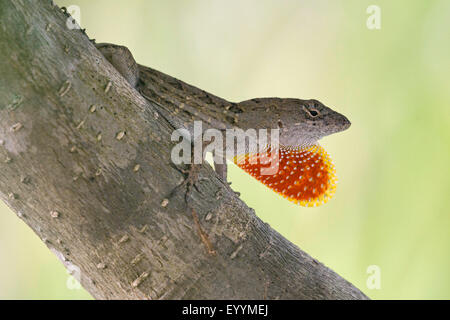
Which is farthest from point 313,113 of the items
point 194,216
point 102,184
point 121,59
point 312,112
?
point 102,184

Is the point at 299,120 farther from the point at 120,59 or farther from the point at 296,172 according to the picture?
the point at 120,59

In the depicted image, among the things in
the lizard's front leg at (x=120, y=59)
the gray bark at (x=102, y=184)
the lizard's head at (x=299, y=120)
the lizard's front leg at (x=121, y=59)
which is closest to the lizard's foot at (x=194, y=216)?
the gray bark at (x=102, y=184)

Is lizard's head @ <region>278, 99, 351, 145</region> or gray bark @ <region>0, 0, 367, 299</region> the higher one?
lizard's head @ <region>278, 99, 351, 145</region>

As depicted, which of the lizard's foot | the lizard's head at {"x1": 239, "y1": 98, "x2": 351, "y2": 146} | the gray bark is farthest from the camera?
the lizard's head at {"x1": 239, "y1": 98, "x2": 351, "y2": 146}

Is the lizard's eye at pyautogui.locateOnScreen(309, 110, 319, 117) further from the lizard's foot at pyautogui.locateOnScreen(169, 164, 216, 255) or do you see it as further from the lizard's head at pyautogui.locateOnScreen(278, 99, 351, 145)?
the lizard's foot at pyautogui.locateOnScreen(169, 164, 216, 255)

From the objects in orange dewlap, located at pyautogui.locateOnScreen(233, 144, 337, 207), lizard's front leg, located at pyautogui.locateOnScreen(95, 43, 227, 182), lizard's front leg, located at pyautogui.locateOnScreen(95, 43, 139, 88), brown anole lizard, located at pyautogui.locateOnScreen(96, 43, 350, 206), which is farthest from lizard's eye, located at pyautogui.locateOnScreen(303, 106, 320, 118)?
lizard's front leg, located at pyautogui.locateOnScreen(95, 43, 139, 88)

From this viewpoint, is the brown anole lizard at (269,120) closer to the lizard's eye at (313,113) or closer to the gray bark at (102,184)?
the lizard's eye at (313,113)

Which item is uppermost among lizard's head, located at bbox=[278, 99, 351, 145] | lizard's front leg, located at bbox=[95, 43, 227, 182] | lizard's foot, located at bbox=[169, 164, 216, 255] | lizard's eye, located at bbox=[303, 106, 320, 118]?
lizard's front leg, located at bbox=[95, 43, 227, 182]
